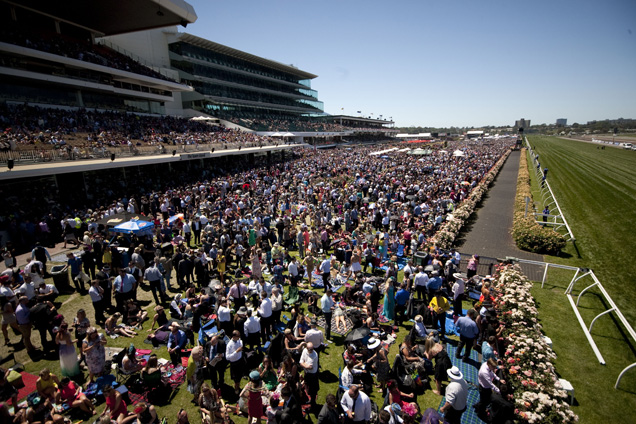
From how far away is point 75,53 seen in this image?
93.2ft

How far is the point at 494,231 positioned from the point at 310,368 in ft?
50.3

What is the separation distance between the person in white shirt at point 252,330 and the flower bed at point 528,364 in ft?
17.2

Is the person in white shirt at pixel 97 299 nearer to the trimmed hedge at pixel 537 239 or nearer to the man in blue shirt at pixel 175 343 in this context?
the man in blue shirt at pixel 175 343

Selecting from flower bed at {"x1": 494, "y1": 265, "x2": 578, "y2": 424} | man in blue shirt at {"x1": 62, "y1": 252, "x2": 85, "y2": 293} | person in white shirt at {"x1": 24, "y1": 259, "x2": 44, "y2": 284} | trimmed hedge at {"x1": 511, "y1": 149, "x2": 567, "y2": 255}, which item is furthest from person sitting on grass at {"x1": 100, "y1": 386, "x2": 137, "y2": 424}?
trimmed hedge at {"x1": 511, "y1": 149, "x2": 567, "y2": 255}

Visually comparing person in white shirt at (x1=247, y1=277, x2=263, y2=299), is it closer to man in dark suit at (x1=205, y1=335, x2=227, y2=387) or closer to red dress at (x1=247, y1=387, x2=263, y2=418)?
man in dark suit at (x1=205, y1=335, x2=227, y2=387)

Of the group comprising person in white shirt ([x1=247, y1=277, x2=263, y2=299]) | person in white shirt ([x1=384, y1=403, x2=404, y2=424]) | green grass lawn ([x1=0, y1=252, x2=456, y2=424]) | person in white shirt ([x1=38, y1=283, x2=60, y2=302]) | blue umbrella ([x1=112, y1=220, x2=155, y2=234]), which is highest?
blue umbrella ([x1=112, y1=220, x2=155, y2=234])

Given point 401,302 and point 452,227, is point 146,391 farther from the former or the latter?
point 452,227

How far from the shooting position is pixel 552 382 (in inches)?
217

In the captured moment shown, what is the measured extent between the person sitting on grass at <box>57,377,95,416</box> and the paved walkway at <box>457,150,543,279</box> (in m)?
13.8

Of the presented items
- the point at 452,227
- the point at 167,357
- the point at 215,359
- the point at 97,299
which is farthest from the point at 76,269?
the point at 452,227

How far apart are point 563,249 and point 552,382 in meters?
11.6

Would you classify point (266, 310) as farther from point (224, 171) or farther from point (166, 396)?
point (224, 171)

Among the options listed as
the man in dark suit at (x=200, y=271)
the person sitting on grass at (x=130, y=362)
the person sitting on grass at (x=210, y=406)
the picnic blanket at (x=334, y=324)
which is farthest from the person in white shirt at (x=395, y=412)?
the man in dark suit at (x=200, y=271)

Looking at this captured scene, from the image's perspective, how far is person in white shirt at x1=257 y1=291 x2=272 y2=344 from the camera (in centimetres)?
717
